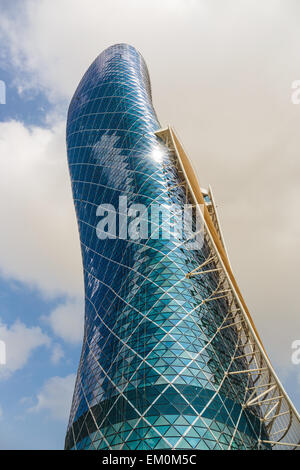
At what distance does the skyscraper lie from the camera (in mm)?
31047

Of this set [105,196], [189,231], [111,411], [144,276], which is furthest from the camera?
[105,196]

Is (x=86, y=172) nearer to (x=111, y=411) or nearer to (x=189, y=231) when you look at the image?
(x=189, y=231)

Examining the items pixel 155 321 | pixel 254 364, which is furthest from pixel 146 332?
pixel 254 364

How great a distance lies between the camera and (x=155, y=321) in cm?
3716

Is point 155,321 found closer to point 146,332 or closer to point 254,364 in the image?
point 146,332

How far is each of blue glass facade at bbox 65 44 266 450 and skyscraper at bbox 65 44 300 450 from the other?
0.11 m

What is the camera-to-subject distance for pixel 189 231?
48.2m

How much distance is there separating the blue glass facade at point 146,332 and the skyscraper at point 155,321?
0.35 feet

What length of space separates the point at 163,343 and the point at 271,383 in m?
9.23

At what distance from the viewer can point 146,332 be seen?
36688 mm

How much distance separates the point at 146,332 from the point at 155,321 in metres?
1.27

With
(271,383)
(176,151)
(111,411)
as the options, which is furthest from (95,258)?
(271,383)

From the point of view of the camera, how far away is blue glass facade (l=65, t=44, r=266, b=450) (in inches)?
1202

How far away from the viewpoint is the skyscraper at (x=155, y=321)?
31047 mm
